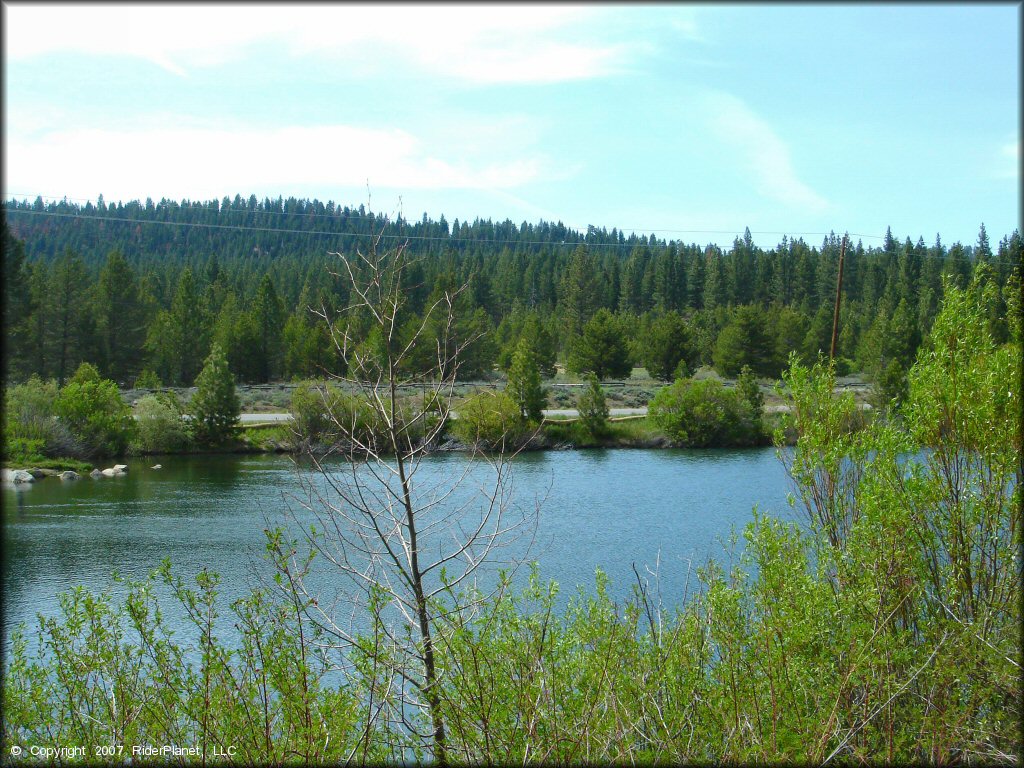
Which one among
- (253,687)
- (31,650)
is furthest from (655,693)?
(31,650)

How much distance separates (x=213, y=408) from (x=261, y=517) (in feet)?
43.9

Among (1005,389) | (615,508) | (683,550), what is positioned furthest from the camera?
(615,508)

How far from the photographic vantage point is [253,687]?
5.71 metres

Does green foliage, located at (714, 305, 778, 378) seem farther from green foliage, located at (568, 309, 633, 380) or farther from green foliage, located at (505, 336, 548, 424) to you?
green foliage, located at (505, 336, 548, 424)

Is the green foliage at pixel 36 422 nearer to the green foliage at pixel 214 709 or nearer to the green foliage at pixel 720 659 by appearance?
the green foliage at pixel 720 659

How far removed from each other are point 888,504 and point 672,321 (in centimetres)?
4288

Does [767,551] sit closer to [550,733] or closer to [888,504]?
[888,504]

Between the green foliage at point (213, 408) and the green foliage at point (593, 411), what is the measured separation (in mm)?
14306

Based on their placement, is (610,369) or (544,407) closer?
(544,407)

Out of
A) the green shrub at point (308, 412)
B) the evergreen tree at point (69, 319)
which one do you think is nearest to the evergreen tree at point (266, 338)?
the evergreen tree at point (69, 319)

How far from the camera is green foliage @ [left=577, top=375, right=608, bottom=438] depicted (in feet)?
119

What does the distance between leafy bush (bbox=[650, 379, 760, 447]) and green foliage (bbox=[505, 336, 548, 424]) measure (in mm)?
5136

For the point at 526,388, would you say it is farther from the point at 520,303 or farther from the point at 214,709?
the point at 520,303

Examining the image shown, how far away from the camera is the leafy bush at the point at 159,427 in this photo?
105 ft
